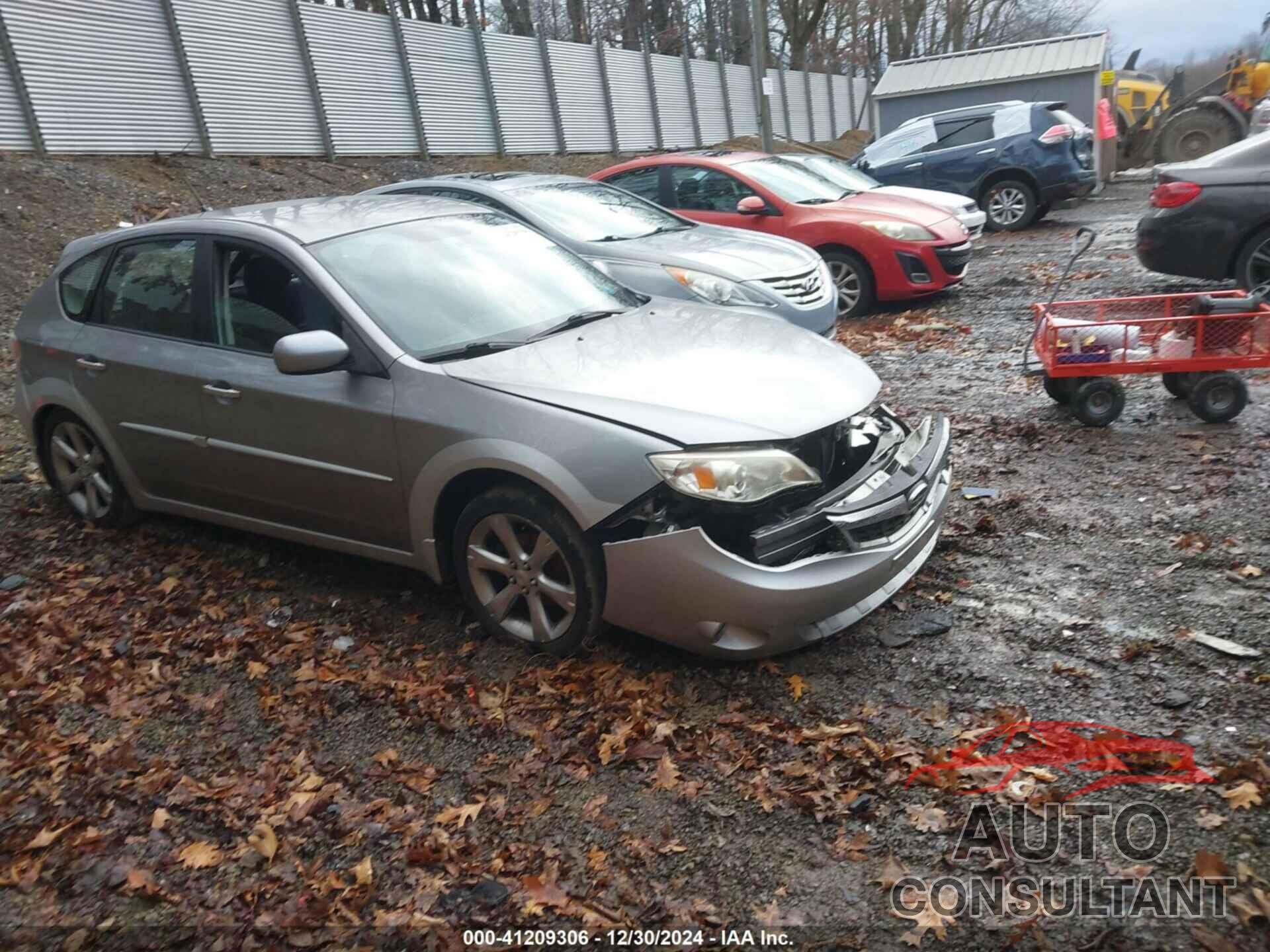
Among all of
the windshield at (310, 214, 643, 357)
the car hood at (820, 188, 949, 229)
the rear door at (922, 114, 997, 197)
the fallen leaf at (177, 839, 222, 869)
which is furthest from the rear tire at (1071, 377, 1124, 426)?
the rear door at (922, 114, 997, 197)

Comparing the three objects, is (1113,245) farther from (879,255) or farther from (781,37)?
(781,37)

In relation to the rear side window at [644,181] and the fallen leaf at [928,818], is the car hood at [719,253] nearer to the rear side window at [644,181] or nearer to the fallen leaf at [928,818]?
the rear side window at [644,181]

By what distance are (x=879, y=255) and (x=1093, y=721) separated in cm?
761

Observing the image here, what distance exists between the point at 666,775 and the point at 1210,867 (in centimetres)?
157

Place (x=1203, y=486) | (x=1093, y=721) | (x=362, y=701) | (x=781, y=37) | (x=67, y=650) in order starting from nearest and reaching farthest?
1. (x=1093, y=721)
2. (x=362, y=701)
3. (x=67, y=650)
4. (x=1203, y=486)
5. (x=781, y=37)

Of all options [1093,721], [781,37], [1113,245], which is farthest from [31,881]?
[781,37]

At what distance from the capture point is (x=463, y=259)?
495 cm

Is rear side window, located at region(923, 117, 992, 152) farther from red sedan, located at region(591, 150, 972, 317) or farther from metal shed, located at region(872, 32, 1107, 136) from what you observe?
metal shed, located at region(872, 32, 1107, 136)

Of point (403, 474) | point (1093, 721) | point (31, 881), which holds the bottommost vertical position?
point (1093, 721)

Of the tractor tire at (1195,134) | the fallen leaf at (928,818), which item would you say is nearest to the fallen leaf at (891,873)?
the fallen leaf at (928,818)

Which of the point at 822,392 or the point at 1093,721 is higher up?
the point at 822,392

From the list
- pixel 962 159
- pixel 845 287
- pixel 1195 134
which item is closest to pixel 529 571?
pixel 845 287

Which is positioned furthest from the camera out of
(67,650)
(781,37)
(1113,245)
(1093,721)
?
(781,37)

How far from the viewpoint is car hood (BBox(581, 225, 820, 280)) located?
7984mm
